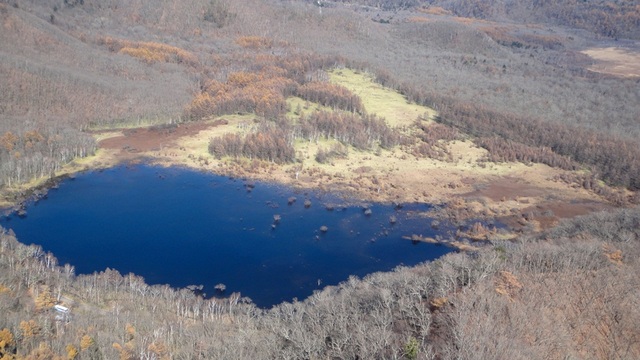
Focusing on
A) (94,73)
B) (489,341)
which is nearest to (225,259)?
(489,341)

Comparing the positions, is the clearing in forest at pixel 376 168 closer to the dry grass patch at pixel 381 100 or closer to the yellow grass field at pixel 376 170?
the yellow grass field at pixel 376 170

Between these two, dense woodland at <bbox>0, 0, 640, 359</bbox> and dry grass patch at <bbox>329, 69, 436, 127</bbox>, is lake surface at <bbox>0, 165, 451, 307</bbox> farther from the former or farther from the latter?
dry grass patch at <bbox>329, 69, 436, 127</bbox>

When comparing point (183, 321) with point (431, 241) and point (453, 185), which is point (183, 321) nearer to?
point (431, 241)

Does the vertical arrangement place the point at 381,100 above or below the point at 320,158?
above

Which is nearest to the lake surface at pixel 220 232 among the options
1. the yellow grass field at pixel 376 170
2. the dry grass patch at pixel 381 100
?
the yellow grass field at pixel 376 170

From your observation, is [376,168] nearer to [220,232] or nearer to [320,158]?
[320,158]

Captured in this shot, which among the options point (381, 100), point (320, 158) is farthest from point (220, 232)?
point (381, 100)

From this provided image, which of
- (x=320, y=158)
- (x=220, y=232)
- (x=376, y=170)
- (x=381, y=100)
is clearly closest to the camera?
(x=220, y=232)

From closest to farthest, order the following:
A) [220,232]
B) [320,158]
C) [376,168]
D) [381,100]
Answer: [220,232], [376,168], [320,158], [381,100]
